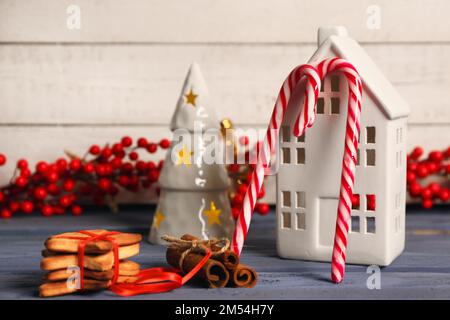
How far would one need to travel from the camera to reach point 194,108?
145 centimetres

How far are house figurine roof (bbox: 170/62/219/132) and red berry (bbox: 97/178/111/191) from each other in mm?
415

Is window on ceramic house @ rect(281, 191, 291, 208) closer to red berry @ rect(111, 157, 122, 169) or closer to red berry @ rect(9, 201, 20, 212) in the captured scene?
red berry @ rect(111, 157, 122, 169)

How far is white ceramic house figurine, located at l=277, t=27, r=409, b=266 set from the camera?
1.24 m

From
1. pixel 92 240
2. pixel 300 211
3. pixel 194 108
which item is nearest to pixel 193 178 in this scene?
pixel 194 108

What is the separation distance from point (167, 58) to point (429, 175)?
851 millimetres

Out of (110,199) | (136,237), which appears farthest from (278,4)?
(136,237)

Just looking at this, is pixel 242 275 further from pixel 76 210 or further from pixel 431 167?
pixel 431 167

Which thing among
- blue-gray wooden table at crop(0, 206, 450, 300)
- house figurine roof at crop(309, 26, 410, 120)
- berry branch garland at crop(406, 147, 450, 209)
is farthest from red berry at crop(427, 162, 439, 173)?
house figurine roof at crop(309, 26, 410, 120)

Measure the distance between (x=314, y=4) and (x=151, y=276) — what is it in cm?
107

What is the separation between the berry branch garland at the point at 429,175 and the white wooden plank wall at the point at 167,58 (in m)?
0.06

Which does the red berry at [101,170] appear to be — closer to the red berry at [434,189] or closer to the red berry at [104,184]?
the red berry at [104,184]

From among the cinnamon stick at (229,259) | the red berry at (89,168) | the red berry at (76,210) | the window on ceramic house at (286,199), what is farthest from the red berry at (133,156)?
the cinnamon stick at (229,259)

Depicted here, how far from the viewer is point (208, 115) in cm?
145
